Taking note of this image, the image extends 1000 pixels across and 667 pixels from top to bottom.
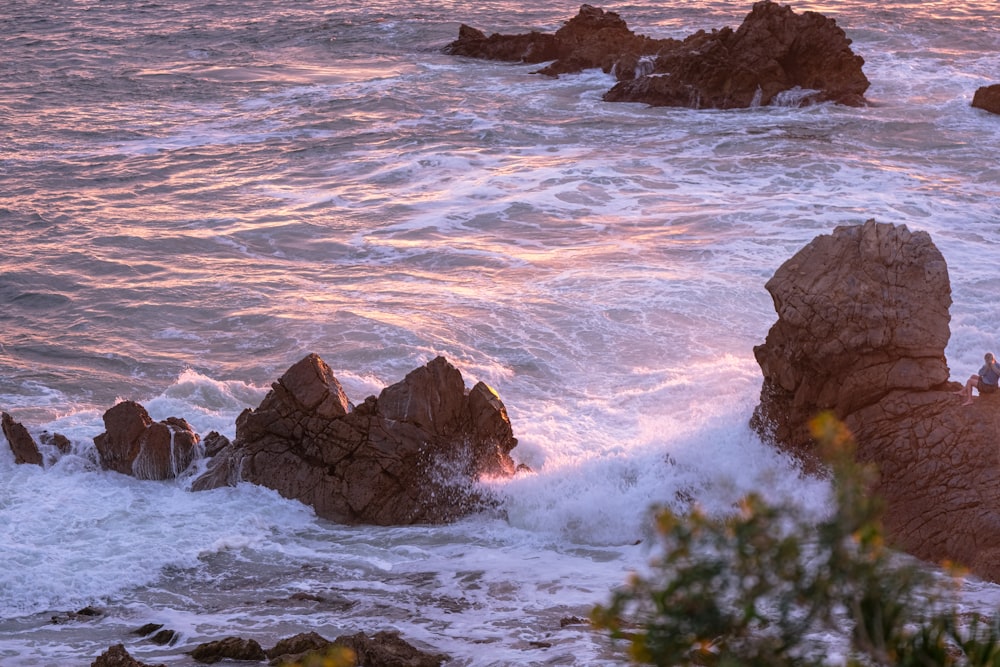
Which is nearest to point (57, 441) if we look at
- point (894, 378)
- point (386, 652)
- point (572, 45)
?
point (386, 652)

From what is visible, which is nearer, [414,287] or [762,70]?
[414,287]

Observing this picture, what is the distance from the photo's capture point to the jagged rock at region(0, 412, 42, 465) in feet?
42.6

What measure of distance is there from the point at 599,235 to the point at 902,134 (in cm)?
1027

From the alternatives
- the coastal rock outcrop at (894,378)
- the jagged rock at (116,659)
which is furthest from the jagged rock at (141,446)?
the coastal rock outcrop at (894,378)

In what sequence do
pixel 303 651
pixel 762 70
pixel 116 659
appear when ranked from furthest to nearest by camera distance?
pixel 762 70 < pixel 303 651 < pixel 116 659

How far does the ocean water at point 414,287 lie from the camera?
1082cm

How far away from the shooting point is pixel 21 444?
13.0 metres

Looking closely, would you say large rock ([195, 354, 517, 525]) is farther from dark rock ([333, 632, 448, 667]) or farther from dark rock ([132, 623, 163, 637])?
dark rock ([333, 632, 448, 667])

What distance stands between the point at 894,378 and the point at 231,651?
6.27 m

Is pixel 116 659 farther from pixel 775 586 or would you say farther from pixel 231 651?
pixel 775 586

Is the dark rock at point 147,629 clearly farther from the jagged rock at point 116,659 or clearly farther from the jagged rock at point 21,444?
the jagged rock at point 21,444

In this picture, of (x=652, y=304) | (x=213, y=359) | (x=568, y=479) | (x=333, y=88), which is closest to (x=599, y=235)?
(x=652, y=304)

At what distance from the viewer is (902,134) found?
2777 centimetres

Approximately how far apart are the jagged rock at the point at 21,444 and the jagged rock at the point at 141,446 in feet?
2.09
